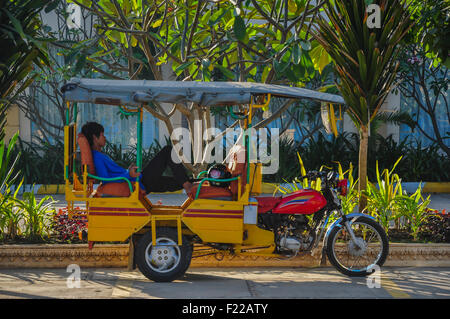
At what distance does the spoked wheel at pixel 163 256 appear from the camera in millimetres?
6461

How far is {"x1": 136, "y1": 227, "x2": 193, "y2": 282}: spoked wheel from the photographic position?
6.46m

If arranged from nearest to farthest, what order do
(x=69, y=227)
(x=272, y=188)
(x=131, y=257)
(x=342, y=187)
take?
(x=131, y=257), (x=342, y=187), (x=69, y=227), (x=272, y=188)

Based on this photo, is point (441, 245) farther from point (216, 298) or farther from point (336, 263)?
point (216, 298)

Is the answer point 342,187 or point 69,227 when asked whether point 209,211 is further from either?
point 69,227

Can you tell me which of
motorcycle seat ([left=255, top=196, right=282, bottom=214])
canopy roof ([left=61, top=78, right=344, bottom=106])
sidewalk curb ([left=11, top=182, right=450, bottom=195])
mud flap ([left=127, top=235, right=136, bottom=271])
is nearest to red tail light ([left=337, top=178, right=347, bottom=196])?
motorcycle seat ([left=255, top=196, right=282, bottom=214])

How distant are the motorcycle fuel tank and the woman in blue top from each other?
0.99m

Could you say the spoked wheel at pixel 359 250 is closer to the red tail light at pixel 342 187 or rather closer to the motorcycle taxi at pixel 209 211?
the motorcycle taxi at pixel 209 211

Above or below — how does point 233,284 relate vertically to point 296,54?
below

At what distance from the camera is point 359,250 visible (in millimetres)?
6832

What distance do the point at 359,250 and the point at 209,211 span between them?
5.46 feet

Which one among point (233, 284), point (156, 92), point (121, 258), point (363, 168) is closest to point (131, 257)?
point (121, 258)

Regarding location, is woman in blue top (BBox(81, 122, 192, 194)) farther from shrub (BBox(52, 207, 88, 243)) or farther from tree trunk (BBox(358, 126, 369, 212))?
tree trunk (BBox(358, 126, 369, 212))

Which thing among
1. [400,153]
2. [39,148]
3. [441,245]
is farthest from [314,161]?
[441,245]
